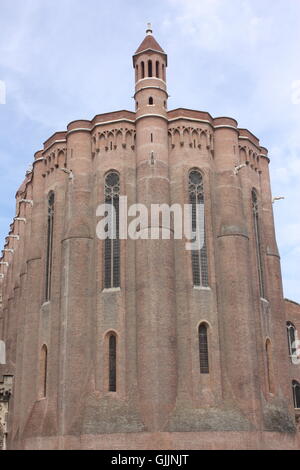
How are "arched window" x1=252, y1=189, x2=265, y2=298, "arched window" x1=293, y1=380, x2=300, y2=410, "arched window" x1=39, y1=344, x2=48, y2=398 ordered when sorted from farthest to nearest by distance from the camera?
"arched window" x1=293, y1=380, x2=300, y2=410, "arched window" x1=252, y1=189, x2=265, y2=298, "arched window" x1=39, y1=344, x2=48, y2=398

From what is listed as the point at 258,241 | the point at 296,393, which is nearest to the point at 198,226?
the point at 258,241

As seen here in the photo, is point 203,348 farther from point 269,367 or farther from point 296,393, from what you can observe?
point 296,393

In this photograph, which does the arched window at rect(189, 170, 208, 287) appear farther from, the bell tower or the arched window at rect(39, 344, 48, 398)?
the arched window at rect(39, 344, 48, 398)

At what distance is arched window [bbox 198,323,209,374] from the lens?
29.4m

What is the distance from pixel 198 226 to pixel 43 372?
10.8 metres

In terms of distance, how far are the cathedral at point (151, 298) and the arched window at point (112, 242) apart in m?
0.07

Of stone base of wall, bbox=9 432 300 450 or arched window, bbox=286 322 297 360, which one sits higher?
arched window, bbox=286 322 297 360

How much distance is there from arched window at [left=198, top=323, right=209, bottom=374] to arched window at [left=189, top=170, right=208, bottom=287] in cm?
220

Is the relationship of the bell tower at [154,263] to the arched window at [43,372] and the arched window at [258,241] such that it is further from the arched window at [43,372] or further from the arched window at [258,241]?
the arched window at [258,241]

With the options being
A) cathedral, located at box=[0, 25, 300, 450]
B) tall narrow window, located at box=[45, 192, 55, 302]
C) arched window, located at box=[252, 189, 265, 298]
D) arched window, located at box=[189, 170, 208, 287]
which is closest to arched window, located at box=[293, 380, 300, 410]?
cathedral, located at box=[0, 25, 300, 450]

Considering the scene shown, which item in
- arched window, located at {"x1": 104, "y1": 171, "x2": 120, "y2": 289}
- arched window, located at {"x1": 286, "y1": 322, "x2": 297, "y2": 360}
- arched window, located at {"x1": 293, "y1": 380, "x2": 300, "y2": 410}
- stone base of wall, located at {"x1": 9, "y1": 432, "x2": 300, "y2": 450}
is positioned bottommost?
stone base of wall, located at {"x1": 9, "y1": 432, "x2": 300, "y2": 450}

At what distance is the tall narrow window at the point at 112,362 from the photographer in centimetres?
2898

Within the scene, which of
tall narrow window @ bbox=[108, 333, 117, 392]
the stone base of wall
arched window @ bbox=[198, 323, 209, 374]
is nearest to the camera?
the stone base of wall

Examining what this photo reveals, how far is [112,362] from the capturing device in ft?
96.8
